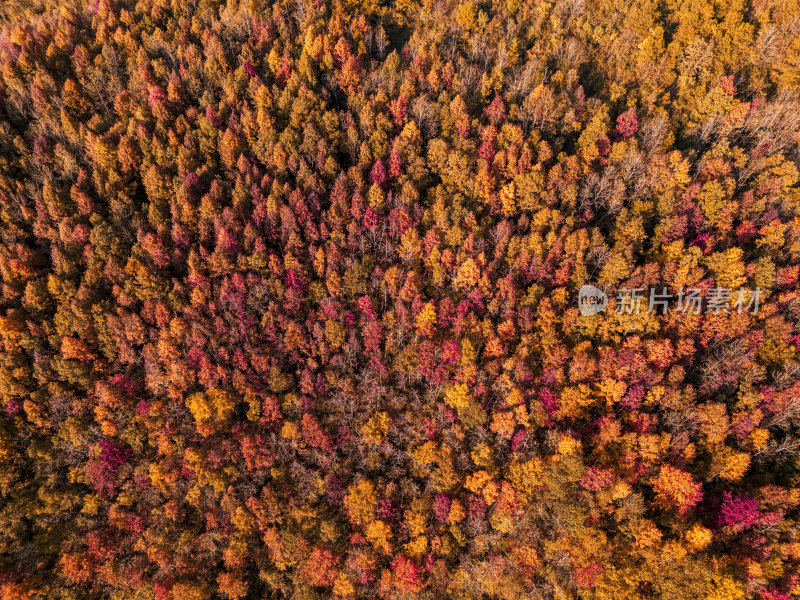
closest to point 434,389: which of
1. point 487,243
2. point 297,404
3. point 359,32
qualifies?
point 297,404

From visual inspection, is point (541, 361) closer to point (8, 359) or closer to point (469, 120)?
point (469, 120)

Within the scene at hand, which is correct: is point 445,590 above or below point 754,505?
below

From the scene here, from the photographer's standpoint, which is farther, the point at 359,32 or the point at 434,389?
the point at 359,32

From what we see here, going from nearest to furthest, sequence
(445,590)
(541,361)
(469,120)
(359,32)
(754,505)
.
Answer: (754,505) < (445,590) < (541,361) < (469,120) < (359,32)

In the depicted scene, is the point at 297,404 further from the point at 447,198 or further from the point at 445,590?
the point at 447,198

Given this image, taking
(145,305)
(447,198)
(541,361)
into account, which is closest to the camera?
(541,361)

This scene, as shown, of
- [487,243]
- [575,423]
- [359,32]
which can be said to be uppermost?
[359,32]
